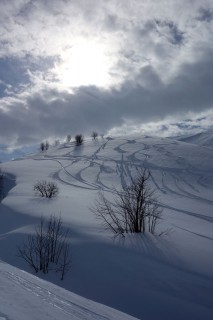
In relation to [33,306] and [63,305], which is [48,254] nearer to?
[63,305]

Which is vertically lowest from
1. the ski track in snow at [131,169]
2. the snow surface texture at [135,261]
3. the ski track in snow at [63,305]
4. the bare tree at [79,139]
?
the snow surface texture at [135,261]

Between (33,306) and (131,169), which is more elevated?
(131,169)

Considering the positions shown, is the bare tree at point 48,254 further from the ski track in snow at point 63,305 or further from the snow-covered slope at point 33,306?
the snow-covered slope at point 33,306

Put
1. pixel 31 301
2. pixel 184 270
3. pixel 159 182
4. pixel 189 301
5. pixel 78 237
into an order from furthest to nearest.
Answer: pixel 159 182, pixel 78 237, pixel 184 270, pixel 189 301, pixel 31 301

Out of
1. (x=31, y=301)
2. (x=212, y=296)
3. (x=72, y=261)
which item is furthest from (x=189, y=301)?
(x=31, y=301)

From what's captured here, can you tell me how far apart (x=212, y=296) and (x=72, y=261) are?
173 inches

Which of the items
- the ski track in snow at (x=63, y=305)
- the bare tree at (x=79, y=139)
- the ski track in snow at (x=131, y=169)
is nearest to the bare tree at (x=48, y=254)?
the ski track in snow at (x=63, y=305)

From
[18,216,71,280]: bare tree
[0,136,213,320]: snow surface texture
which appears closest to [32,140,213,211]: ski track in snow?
[0,136,213,320]: snow surface texture

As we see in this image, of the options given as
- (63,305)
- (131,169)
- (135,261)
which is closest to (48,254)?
(135,261)

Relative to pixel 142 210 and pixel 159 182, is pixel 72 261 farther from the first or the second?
pixel 159 182

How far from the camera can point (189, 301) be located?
7934mm

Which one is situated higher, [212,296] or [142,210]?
[142,210]

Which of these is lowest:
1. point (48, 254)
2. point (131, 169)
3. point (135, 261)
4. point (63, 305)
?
point (135, 261)

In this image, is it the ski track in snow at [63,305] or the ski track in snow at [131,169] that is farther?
the ski track in snow at [131,169]
